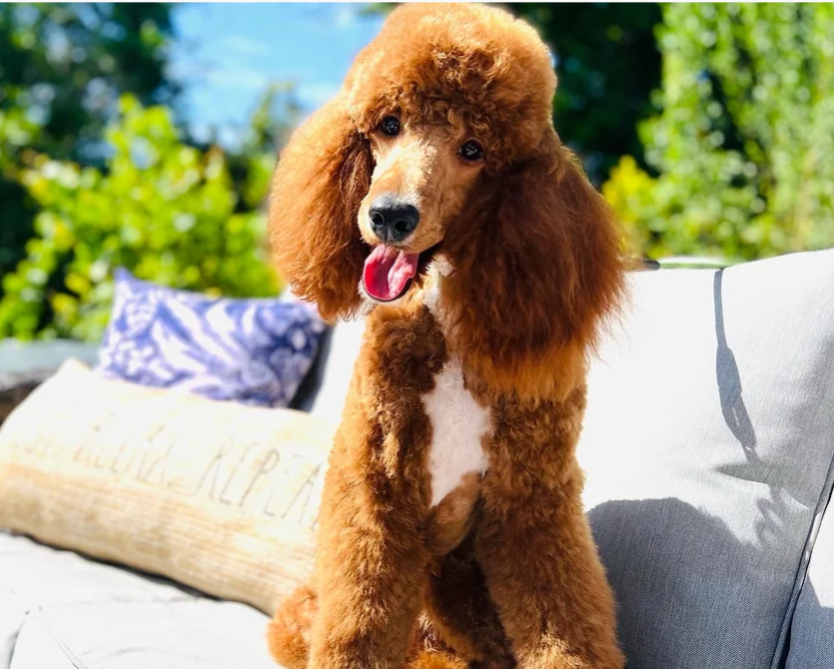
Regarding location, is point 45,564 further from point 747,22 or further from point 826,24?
point 747,22

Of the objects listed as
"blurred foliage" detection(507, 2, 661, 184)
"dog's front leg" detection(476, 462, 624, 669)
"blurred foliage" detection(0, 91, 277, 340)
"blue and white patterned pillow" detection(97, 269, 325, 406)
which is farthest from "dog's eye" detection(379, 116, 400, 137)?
"blurred foliage" detection(507, 2, 661, 184)

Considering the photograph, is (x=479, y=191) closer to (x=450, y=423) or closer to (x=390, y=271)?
(x=390, y=271)

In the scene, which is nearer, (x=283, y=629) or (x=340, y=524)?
(x=340, y=524)

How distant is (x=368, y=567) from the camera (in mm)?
821

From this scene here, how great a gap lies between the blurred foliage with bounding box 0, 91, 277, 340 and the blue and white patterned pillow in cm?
108

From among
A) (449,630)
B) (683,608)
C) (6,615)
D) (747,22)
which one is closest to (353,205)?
(449,630)

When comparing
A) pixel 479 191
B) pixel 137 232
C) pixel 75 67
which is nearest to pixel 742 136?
pixel 137 232

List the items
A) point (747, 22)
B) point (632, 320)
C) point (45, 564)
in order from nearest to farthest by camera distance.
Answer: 1. point (632, 320)
2. point (45, 564)
3. point (747, 22)

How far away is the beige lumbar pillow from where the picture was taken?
1283mm

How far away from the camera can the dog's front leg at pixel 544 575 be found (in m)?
0.81

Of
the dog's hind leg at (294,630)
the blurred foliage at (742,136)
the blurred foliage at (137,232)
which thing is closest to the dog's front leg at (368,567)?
the dog's hind leg at (294,630)

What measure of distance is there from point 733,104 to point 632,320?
270 cm

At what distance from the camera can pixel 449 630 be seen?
0.93m

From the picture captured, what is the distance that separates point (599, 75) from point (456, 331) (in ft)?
20.5
